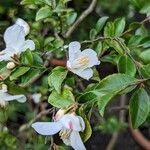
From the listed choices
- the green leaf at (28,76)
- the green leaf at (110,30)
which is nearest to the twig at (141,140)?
the green leaf at (110,30)

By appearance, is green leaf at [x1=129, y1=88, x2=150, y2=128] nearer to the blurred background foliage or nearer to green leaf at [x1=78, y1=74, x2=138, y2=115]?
green leaf at [x1=78, y1=74, x2=138, y2=115]

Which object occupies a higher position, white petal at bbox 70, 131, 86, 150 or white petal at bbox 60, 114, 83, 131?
white petal at bbox 60, 114, 83, 131

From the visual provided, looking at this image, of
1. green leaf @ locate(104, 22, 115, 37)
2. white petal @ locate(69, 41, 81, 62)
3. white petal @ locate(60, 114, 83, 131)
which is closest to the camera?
white petal @ locate(60, 114, 83, 131)

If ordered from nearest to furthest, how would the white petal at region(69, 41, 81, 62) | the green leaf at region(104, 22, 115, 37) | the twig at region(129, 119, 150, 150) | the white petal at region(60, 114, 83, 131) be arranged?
the white petal at region(60, 114, 83, 131) → the white petal at region(69, 41, 81, 62) → the green leaf at region(104, 22, 115, 37) → the twig at region(129, 119, 150, 150)

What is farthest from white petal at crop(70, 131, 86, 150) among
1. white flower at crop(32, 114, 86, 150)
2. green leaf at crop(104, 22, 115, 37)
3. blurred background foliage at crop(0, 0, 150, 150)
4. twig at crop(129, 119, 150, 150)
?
twig at crop(129, 119, 150, 150)

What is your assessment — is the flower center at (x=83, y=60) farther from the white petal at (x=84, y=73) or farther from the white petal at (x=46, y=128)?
the white petal at (x=46, y=128)

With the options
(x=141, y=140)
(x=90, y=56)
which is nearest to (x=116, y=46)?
(x=90, y=56)

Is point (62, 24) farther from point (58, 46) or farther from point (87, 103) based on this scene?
point (87, 103)

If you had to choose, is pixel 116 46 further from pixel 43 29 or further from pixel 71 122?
pixel 43 29
